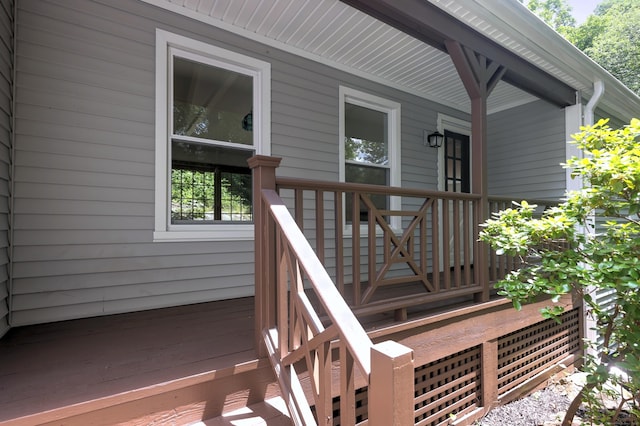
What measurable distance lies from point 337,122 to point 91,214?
263 cm

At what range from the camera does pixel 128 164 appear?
2666 mm

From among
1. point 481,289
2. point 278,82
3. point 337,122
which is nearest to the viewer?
point 481,289

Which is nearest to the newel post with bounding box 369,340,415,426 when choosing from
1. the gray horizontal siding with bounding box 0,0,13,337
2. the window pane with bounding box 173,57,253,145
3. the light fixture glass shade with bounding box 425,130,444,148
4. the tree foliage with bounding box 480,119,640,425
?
the tree foliage with bounding box 480,119,640,425

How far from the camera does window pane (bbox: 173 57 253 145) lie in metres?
2.97

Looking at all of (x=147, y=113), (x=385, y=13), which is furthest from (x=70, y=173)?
(x=385, y=13)

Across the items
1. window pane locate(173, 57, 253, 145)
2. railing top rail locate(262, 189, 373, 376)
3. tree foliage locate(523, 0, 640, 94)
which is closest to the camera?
railing top rail locate(262, 189, 373, 376)

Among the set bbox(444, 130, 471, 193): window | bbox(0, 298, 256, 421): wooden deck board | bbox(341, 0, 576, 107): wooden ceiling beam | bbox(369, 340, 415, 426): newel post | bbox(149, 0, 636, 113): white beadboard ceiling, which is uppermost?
bbox(149, 0, 636, 113): white beadboard ceiling

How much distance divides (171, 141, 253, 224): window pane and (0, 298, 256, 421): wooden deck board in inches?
38.2

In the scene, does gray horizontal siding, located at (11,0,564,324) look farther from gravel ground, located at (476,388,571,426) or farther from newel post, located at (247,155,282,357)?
gravel ground, located at (476,388,571,426)

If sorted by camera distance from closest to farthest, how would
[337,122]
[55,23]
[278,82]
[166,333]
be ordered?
[166,333] < [55,23] < [278,82] < [337,122]

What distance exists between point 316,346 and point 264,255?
71 centimetres

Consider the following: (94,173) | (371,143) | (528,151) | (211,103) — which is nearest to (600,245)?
(371,143)

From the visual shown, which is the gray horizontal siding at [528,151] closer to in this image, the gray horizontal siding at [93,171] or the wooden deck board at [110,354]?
the gray horizontal siding at [93,171]

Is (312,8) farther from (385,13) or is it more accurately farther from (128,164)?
(128,164)
